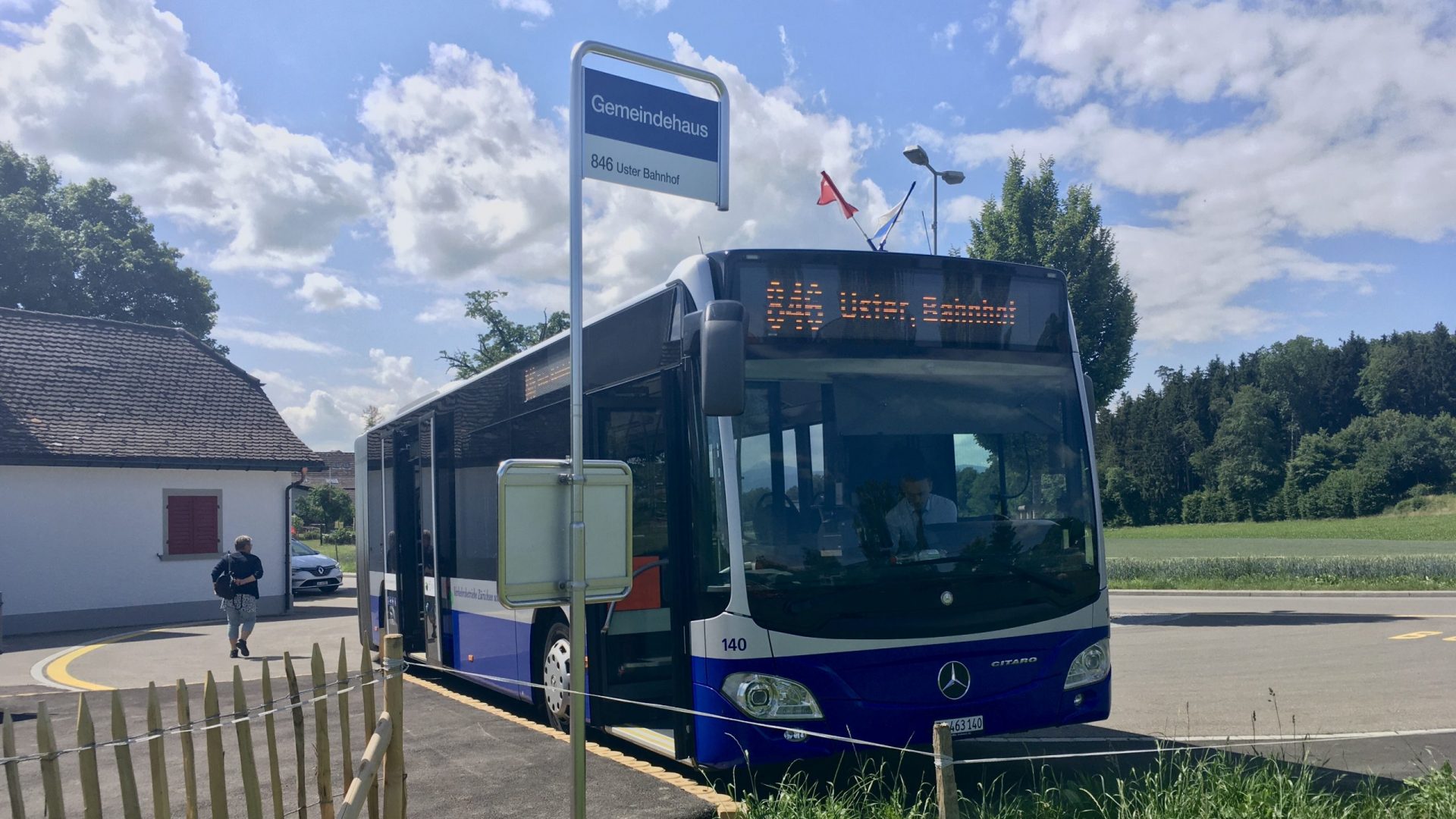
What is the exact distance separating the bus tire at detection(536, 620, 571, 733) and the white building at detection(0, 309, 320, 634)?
1792 cm

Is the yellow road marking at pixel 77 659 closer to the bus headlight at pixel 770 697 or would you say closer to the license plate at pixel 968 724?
the bus headlight at pixel 770 697

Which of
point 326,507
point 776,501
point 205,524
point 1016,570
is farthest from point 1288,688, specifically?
point 326,507

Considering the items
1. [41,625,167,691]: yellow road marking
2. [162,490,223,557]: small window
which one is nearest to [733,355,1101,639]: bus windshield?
[41,625,167,691]: yellow road marking

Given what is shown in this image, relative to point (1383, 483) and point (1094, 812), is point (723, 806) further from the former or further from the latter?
point (1383, 483)

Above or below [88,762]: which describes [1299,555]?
below

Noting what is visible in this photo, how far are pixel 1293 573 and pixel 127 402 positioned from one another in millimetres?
26819

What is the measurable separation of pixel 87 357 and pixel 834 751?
2619cm

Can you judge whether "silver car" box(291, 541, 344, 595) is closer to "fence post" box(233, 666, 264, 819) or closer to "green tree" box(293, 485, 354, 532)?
"fence post" box(233, 666, 264, 819)

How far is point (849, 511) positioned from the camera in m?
6.12

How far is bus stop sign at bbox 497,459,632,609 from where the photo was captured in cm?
481

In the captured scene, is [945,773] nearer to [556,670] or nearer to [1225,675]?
[556,670]

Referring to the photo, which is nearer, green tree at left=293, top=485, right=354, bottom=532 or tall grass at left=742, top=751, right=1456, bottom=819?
tall grass at left=742, top=751, right=1456, bottom=819

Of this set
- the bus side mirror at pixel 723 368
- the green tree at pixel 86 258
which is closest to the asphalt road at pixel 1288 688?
the bus side mirror at pixel 723 368

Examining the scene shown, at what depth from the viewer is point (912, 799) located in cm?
644
